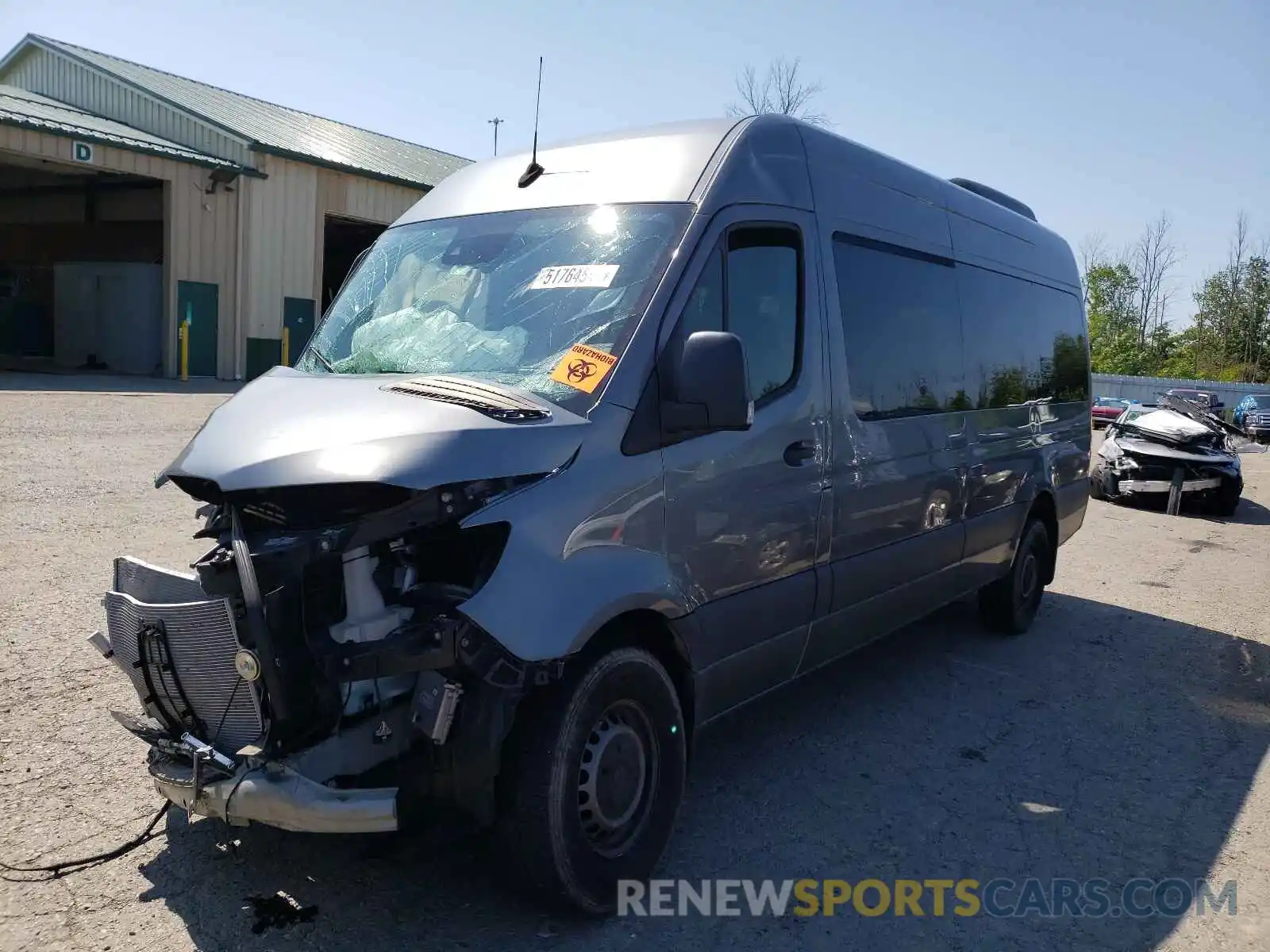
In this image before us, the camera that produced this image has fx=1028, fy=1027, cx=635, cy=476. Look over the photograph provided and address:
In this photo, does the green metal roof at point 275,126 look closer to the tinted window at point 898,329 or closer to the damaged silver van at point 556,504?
the tinted window at point 898,329

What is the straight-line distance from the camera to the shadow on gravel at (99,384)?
59.6 feet

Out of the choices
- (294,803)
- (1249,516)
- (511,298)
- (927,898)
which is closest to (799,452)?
(511,298)

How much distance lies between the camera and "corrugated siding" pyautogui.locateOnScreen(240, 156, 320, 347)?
2364 cm

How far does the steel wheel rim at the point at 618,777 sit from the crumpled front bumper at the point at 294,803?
2.12 feet

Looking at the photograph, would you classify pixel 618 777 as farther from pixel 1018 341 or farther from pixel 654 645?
pixel 1018 341

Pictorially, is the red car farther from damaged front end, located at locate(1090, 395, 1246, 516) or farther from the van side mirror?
the van side mirror

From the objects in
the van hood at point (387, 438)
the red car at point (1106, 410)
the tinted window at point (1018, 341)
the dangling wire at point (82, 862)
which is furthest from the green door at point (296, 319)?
the red car at point (1106, 410)

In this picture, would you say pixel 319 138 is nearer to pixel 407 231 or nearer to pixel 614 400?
pixel 407 231

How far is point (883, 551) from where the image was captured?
16.4 ft

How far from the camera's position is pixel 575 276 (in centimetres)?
372

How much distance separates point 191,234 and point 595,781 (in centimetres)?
2244

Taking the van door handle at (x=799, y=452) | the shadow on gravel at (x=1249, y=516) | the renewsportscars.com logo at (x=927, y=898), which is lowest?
the shadow on gravel at (x=1249, y=516)

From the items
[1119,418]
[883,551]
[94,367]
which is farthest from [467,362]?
[94,367]

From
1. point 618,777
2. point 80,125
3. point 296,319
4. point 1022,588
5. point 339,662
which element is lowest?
point 1022,588
